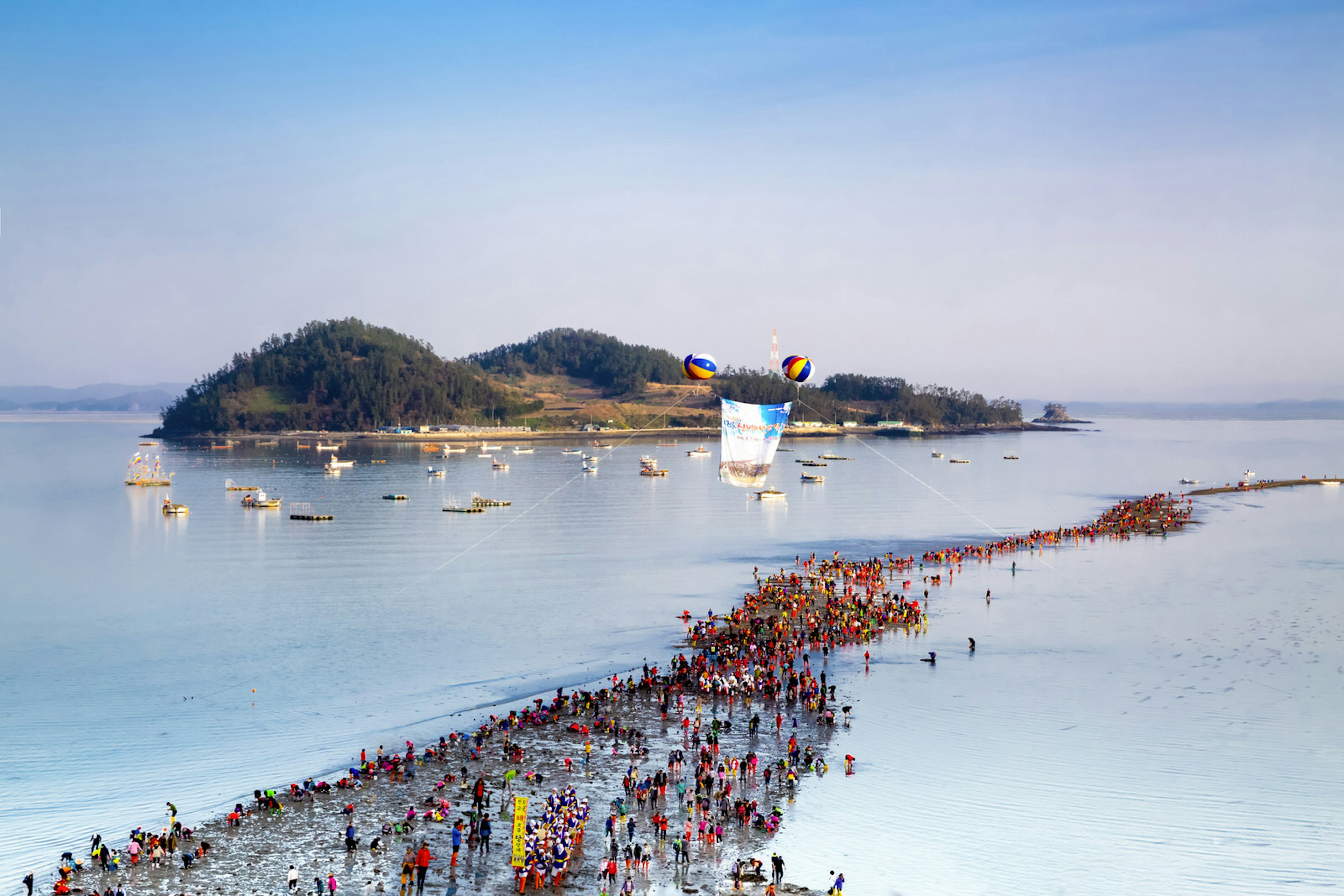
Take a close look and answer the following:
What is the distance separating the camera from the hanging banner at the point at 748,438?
74.3ft

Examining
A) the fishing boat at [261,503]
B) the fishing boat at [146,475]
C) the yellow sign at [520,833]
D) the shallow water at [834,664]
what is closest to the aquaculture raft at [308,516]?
the fishing boat at [261,503]

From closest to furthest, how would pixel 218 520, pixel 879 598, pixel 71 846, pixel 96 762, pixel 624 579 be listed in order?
pixel 71 846 → pixel 96 762 → pixel 879 598 → pixel 624 579 → pixel 218 520

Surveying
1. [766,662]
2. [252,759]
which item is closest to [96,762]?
[252,759]

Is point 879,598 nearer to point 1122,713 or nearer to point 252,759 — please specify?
point 1122,713

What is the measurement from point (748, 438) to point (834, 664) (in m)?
11.6

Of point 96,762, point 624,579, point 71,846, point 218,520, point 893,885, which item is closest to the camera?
point 893,885

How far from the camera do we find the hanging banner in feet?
74.3

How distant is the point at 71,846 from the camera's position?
18844 mm

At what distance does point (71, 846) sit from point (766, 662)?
1824cm

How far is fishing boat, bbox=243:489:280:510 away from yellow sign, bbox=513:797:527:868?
213 ft

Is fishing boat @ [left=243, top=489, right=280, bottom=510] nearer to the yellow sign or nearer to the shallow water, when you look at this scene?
the shallow water

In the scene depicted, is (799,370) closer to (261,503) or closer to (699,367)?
(699,367)

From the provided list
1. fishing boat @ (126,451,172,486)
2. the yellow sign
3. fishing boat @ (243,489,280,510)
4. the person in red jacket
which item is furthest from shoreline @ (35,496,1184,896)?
fishing boat @ (126,451,172,486)

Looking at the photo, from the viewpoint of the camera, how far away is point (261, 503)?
7725 centimetres
